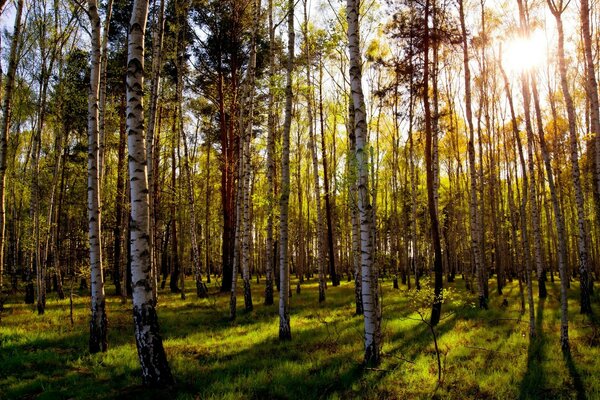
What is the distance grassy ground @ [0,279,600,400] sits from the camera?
595 centimetres

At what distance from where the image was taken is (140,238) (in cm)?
560

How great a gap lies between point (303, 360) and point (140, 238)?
418 cm

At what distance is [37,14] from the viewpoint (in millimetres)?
12984

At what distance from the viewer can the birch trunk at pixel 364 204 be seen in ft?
22.5

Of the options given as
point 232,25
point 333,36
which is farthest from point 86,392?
point 232,25

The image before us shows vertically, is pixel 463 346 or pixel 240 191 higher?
pixel 240 191

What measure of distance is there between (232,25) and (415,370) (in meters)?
15.8

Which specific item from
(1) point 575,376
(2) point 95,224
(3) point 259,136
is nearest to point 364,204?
(1) point 575,376

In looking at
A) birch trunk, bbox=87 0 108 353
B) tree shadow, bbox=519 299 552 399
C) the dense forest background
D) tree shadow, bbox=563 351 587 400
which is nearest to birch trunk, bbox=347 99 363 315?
the dense forest background

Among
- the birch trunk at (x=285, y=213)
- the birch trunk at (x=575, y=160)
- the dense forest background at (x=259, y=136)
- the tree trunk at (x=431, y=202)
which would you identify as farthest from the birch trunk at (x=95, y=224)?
the birch trunk at (x=575, y=160)

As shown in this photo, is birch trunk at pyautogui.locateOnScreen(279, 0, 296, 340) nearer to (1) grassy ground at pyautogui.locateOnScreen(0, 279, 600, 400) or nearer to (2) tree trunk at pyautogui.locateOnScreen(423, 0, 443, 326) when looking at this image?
(1) grassy ground at pyautogui.locateOnScreen(0, 279, 600, 400)

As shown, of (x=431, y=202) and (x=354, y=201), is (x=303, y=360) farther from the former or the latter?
(x=431, y=202)

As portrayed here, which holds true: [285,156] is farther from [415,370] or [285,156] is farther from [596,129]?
[596,129]

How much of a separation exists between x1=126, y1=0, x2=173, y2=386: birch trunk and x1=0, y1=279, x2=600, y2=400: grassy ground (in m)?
0.43
